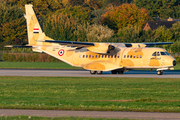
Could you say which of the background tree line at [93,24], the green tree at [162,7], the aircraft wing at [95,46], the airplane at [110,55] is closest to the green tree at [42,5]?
the background tree line at [93,24]

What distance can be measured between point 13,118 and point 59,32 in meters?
62.6

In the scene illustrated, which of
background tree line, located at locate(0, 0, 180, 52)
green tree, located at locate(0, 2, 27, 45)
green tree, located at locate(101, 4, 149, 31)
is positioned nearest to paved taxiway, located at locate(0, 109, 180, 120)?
background tree line, located at locate(0, 0, 180, 52)

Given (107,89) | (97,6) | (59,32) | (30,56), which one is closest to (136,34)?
(59,32)

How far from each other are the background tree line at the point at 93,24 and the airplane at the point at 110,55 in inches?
1208

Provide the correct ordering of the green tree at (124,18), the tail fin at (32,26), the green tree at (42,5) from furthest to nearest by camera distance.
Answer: the green tree at (42,5) < the green tree at (124,18) < the tail fin at (32,26)

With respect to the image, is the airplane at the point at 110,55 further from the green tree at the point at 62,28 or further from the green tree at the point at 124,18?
the green tree at the point at 124,18

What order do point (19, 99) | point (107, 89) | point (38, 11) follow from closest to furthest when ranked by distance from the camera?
point (19, 99) → point (107, 89) → point (38, 11)

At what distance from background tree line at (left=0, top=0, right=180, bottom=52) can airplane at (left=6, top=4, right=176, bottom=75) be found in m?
30.7

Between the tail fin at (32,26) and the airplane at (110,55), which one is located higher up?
the tail fin at (32,26)

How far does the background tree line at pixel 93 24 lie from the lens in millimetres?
73250

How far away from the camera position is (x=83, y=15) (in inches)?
4114

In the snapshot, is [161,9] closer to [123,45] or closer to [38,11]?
[38,11]

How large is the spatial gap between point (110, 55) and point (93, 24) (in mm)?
45362

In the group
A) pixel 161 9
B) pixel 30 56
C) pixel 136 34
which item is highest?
pixel 161 9
